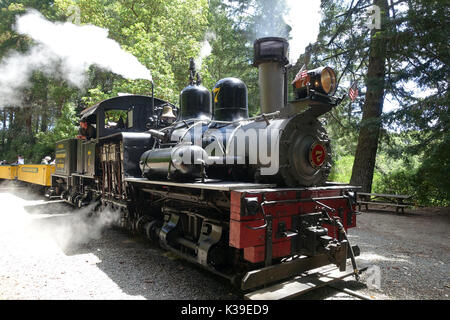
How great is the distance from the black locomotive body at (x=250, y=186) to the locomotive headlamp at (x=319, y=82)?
0.08 feet

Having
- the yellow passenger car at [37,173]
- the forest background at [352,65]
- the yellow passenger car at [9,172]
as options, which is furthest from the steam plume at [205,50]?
the yellow passenger car at [9,172]

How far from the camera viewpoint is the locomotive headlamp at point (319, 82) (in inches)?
144

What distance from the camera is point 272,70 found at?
15.3 feet

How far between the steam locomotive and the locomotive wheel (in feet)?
0.04

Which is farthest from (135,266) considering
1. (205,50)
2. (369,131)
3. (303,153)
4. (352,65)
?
(205,50)

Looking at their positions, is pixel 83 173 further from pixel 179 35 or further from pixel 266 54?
pixel 179 35

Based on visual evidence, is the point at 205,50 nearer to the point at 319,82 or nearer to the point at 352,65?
the point at 352,65

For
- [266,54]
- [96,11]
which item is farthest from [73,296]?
[96,11]

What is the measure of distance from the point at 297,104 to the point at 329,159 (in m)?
0.99

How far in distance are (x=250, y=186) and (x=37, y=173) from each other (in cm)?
1206

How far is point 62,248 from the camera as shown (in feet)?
17.7

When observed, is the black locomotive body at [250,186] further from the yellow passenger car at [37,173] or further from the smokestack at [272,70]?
the yellow passenger car at [37,173]

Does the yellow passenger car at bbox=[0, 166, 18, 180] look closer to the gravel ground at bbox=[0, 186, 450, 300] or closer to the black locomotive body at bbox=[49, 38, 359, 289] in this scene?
the gravel ground at bbox=[0, 186, 450, 300]

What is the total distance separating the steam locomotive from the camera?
326 centimetres
